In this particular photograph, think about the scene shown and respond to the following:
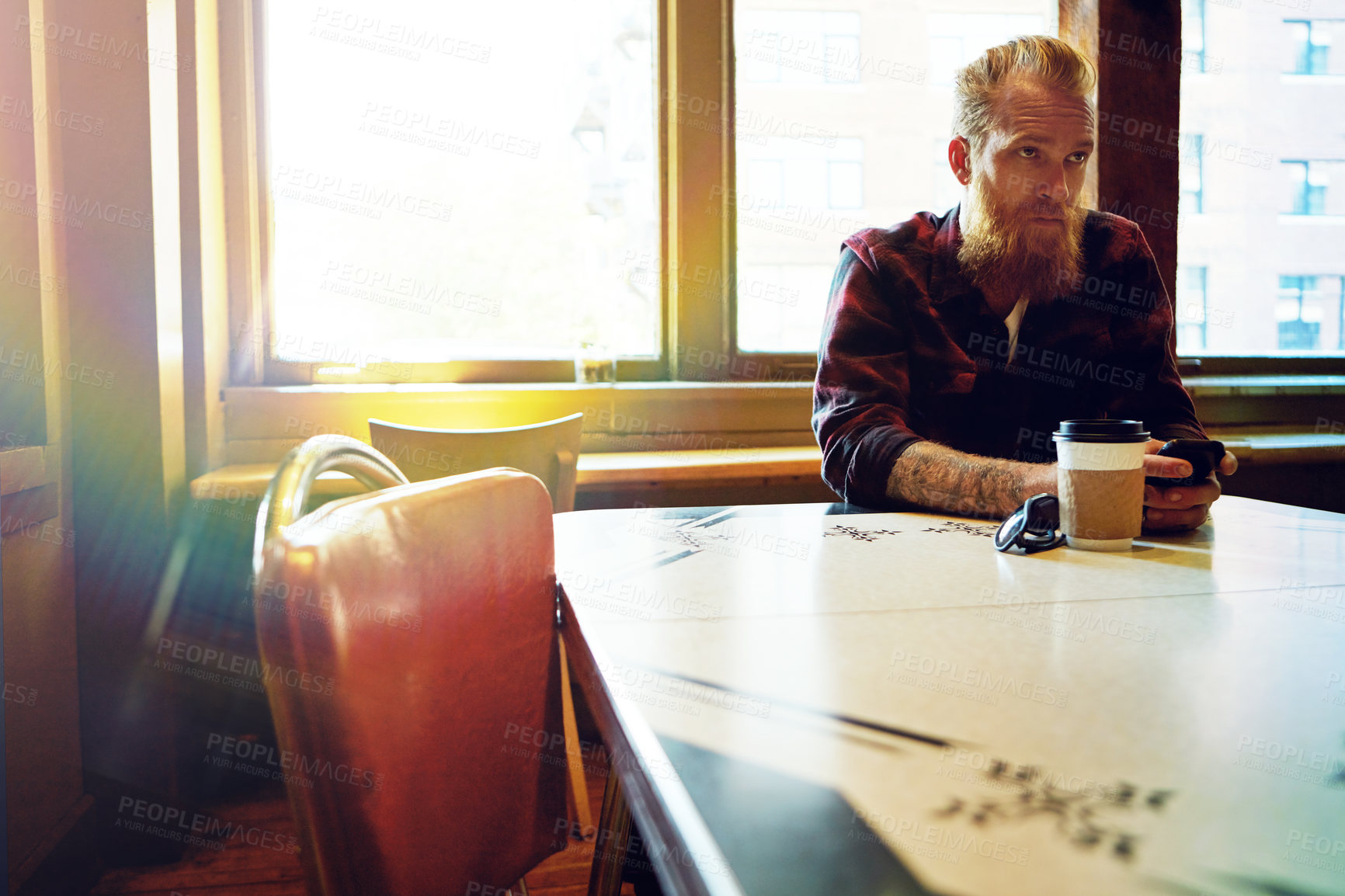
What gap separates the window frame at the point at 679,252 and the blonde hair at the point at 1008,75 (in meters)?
1.51

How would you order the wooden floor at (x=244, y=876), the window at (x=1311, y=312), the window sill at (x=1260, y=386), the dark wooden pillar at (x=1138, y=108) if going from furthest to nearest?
1. the window at (x=1311, y=312)
2. the window sill at (x=1260, y=386)
3. the dark wooden pillar at (x=1138, y=108)
4. the wooden floor at (x=244, y=876)

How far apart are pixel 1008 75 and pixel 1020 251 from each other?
33 cm

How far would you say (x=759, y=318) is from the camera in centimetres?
327

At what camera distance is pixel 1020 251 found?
160 cm

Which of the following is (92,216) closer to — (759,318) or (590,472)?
(590,472)

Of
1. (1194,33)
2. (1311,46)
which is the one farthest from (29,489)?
(1311,46)

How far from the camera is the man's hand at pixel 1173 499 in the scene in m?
1.01

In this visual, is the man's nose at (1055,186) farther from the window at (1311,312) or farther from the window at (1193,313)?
the window at (1311,312)

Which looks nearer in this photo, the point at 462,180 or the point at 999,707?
the point at 999,707

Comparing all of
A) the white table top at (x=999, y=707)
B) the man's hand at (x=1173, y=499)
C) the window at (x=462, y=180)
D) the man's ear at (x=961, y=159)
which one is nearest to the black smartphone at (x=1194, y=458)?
the man's hand at (x=1173, y=499)

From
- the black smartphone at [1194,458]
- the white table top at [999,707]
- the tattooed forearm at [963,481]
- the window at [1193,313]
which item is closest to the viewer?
the white table top at [999,707]

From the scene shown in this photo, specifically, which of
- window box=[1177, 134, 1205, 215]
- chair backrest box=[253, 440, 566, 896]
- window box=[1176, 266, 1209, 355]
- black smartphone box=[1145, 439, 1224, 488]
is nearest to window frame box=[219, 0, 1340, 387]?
window box=[1176, 266, 1209, 355]

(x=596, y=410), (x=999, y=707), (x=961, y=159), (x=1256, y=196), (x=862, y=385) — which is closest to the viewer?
(x=999, y=707)

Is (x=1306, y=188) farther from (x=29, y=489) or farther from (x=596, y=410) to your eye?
(x=29, y=489)
